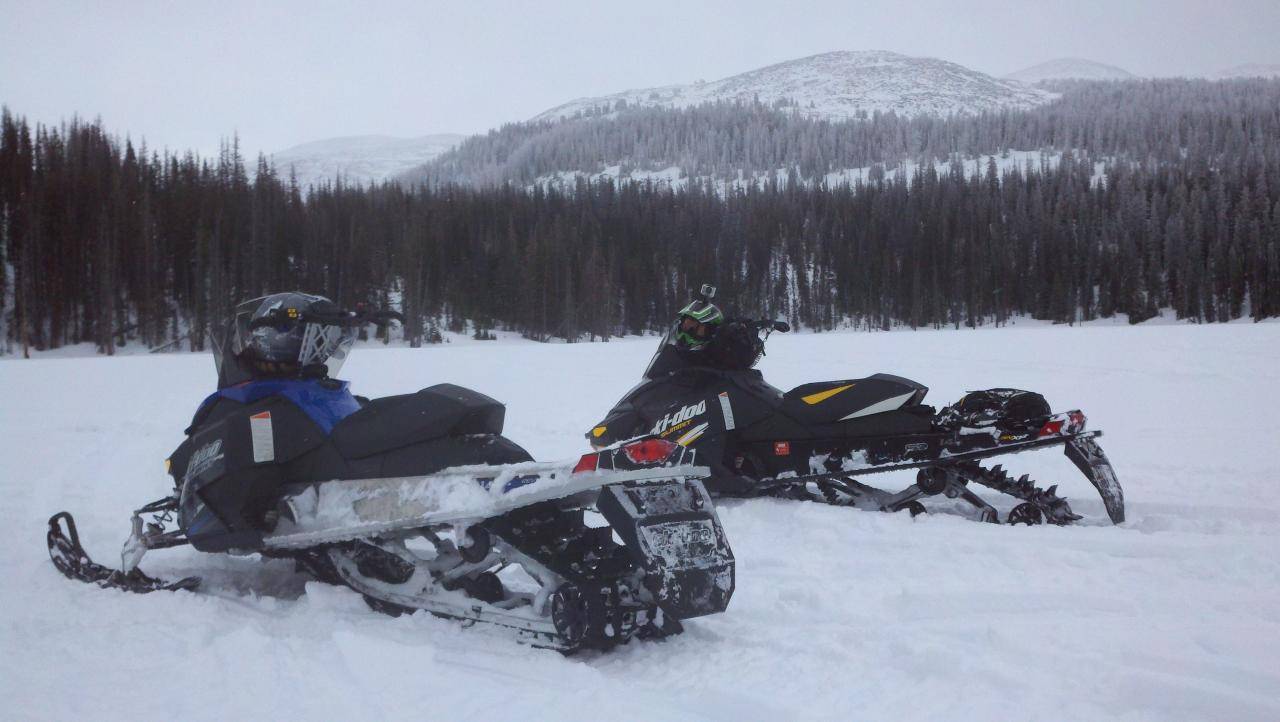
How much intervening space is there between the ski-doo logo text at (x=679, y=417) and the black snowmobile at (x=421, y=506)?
2050 millimetres

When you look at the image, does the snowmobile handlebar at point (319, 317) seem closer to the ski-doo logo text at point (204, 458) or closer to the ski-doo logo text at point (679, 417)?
the ski-doo logo text at point (204, 458)

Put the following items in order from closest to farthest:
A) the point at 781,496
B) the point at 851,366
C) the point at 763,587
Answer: the point at 763,587 → the point at 781,496 → the point at 851,366

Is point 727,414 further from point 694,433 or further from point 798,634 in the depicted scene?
point 798,634

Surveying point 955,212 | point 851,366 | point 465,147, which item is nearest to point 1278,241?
Result: point 955,212

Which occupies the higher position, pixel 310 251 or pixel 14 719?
pixel 310 251

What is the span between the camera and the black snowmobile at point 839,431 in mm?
4719

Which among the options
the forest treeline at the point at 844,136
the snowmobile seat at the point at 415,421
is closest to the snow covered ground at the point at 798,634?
the snowmobile seat at the point at 415,421

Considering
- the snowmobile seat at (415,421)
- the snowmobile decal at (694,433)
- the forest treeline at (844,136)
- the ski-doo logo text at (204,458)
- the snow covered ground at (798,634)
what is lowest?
the snow covered ground at (798,634)

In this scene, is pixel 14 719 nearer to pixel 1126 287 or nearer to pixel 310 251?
pixel 310 251

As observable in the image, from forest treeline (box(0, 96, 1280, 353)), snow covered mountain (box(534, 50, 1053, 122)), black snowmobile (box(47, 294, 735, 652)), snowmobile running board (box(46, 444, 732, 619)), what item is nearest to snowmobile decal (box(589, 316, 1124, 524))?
black snowmobile (box(47, 294, 735, 652))

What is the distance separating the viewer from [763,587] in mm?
3439

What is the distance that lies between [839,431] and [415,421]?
3034mm

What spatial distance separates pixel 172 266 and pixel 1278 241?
214 feet

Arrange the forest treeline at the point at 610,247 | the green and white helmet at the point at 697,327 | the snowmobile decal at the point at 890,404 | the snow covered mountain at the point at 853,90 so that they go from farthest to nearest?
1. the snow covered mountain at the point at 853,90
2. the forest treeline at the point at 610,247
3. the green and white helmet at the point at 697,327
4. the snowmobile decal at the point at 890,404
